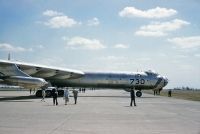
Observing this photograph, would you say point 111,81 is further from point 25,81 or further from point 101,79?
point 25,81

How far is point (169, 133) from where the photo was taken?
12344 millimetres

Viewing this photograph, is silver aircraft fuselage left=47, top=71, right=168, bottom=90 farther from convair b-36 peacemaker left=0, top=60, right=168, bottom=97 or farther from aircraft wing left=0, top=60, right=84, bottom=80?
aircraft wing left=0, top=60, right=84, bottom=80

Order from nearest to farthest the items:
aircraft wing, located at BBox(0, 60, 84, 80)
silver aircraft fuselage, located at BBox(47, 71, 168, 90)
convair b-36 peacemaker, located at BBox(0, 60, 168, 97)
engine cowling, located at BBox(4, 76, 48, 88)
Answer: engine cowling, located at BBox(4, 76, 48, 88) < aircraft wing, located at BBox(0, 60, 84, 80) < convair b-36 peacemaker, located at BBox(0, 60, 168, 97) < silver aircraft fuselage, located at BBox(47, 71, 168, 90)

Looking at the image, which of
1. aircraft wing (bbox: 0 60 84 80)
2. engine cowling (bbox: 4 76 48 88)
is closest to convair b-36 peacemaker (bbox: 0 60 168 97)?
aircraft wing (bbox: 0 60 84 80)

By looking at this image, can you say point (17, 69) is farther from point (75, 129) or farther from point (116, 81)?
point (75, 129)

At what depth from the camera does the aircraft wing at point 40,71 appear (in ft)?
125

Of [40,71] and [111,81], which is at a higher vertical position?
[40,71]

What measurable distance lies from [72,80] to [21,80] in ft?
41.5

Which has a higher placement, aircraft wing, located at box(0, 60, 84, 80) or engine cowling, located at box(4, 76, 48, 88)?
aircraft wing, located at box(0, 60, 84, 80)

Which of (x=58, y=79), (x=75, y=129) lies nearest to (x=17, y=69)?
(x=58, y=79)

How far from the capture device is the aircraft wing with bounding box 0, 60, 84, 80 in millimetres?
38094

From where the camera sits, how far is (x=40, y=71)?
4503 cm

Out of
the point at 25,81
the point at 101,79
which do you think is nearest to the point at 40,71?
the point at 25,81

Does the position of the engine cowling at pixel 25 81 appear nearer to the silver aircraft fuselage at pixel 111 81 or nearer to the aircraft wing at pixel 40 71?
the aircraft wing at pixel 40 71
